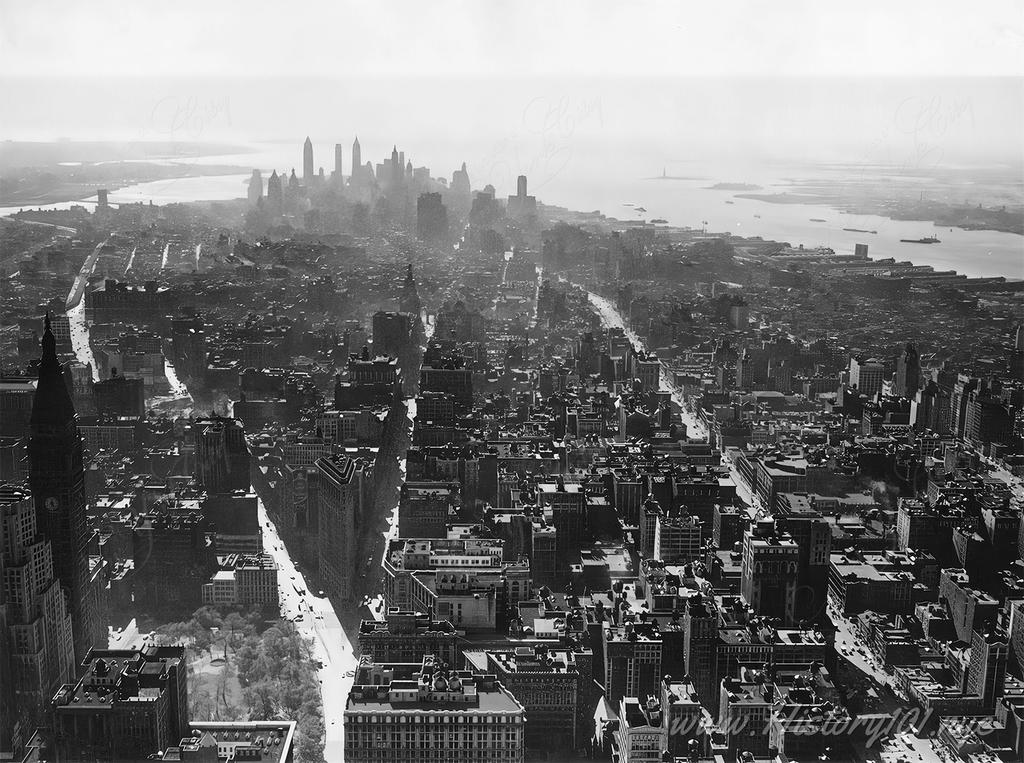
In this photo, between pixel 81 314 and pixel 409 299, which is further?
pixel 409 299

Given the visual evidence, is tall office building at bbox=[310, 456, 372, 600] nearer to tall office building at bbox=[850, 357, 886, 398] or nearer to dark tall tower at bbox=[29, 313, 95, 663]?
dark tall tower at bbox=[29, 313, 95, 663]

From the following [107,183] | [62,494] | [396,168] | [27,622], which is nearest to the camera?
[27,622]

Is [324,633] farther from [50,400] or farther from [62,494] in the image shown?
[50,400]

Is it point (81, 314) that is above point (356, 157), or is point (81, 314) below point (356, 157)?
below

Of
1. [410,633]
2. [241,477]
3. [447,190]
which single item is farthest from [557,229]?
[410,633]

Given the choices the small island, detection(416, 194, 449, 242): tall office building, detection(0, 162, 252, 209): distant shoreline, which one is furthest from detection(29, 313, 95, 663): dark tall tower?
the small island

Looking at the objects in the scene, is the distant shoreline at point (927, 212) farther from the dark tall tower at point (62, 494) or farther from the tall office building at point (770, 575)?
the dark tall tower at point (62, 494)

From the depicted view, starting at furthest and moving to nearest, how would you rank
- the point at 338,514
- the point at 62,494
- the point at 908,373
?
the point at 908,373 → the point at 338,514 → the point at 62,494

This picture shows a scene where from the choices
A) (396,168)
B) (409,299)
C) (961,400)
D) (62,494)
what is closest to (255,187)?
(396,168)
